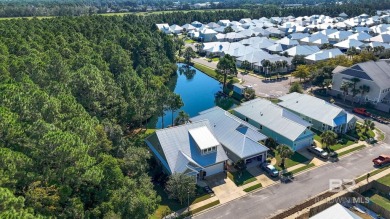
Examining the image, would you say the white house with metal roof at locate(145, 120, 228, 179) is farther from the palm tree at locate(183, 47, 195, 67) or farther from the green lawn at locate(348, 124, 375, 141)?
the palm tree at locate(183, 47, 195, 67)

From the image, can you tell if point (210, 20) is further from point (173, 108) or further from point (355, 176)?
point (355, 176)

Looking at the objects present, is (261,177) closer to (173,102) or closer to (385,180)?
(385,180)

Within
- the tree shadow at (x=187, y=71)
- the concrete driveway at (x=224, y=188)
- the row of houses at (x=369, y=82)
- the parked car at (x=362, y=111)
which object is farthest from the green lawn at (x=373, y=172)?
the tree shadow at (x=187, y=71)

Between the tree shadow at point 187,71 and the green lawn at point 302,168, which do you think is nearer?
the green lawn at point 302,168

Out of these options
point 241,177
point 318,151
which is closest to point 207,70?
point 318,151

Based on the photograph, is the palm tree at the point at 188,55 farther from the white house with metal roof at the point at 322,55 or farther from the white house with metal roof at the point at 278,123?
the white house with metal roof at the point at 278,123

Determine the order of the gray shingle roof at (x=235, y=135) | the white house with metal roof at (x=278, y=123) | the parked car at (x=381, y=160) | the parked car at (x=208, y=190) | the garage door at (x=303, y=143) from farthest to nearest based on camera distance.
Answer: the garage door at (x=303, y=143) < the white house with metal roof at (x=278, y=123) < the parked car at (x=381, y=160) < the gray shingle roof at (x=235, y=135) < the parked car at (x=208, y=190)

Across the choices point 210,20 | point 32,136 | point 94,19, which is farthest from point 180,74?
point 210,20

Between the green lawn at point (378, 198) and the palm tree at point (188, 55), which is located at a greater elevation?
the palm tree at point (188, 55)
